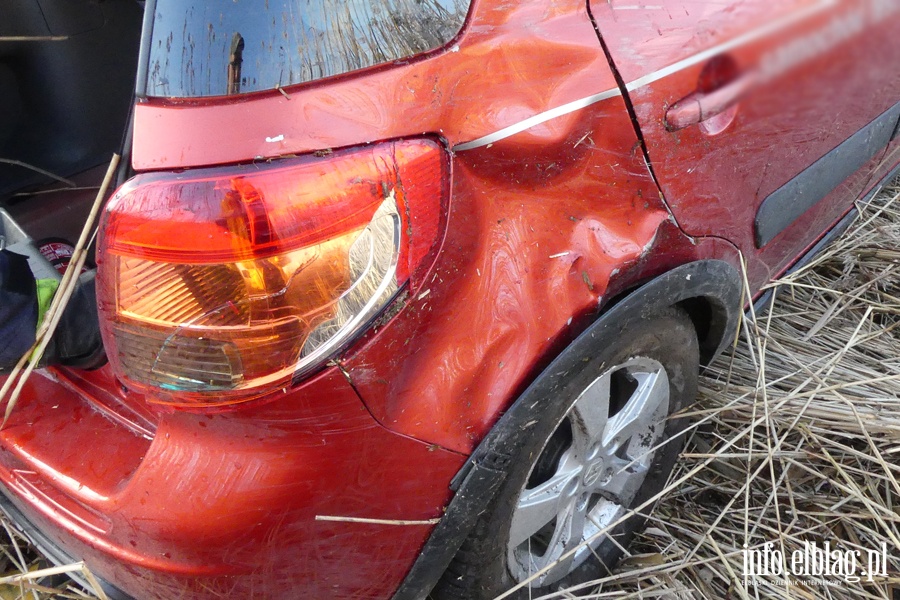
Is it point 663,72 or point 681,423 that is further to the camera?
point 681,423

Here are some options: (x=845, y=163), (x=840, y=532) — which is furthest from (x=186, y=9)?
(x=840, y=532)

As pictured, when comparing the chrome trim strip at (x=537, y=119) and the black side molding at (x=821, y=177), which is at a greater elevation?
the chrome trim strip at (x=537, y=119)

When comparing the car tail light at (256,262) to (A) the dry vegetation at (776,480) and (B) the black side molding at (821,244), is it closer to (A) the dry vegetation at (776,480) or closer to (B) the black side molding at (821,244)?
(A) the dry vegetation at (776,480)

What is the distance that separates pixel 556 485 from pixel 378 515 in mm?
504

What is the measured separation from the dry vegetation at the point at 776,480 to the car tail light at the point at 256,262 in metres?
0.96

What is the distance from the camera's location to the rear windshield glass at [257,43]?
1.01 metres

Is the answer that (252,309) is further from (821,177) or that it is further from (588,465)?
(821,177)

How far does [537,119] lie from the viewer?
1166 mm

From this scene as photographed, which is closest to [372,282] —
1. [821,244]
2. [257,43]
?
[257,43]

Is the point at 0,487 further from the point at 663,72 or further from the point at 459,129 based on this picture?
the point at 663,72

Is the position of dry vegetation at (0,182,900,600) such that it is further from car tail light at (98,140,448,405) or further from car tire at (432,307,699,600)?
car tail light at (98,140,448,405)

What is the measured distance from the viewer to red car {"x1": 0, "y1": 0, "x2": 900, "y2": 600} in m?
0.99

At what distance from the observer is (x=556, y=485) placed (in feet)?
5.00

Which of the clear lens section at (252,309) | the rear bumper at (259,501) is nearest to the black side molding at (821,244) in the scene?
the rear bumper at (259,501)
